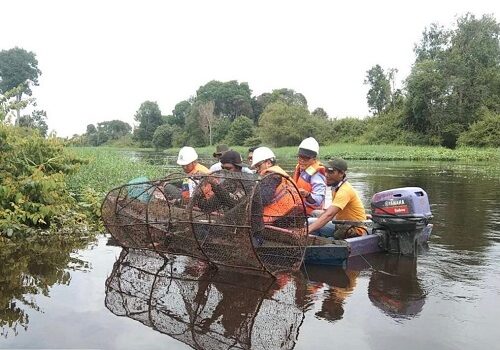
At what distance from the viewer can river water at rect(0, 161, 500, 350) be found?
15.2ft

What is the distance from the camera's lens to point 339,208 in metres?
6.97

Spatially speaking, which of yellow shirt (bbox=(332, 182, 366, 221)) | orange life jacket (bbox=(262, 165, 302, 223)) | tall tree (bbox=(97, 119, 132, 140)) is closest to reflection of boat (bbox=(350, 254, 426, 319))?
yellow shirt (bbox=(332, 182, 366, 221))

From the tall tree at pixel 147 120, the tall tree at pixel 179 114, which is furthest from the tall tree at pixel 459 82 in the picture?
the tall tree at pixel 147 120

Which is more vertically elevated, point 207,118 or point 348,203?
point 207,118

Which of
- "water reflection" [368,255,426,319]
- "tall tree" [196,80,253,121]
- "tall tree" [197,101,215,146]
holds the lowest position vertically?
"water reflection" [368,255,426,319]

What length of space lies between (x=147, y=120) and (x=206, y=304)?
102071 mm

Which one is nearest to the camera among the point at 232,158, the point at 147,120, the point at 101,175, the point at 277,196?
the point at 277,196

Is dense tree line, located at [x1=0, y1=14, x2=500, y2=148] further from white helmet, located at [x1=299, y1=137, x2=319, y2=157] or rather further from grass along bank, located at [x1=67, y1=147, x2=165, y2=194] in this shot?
white helmet, located at [x1=299, y1=137, x2=319, y2=157]

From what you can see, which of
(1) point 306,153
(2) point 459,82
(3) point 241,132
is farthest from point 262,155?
(3) point 241,132

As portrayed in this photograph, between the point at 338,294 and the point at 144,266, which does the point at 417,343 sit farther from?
the point at 144,266

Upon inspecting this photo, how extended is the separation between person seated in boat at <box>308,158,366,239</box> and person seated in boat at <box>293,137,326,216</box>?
0.13 meters

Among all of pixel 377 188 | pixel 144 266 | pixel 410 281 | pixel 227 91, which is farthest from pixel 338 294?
pixel 227 91

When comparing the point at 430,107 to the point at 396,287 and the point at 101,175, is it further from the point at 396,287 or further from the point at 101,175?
the point at 396,287

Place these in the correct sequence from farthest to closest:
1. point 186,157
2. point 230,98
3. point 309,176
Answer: point 230,98
point 186,157
point 309,176
